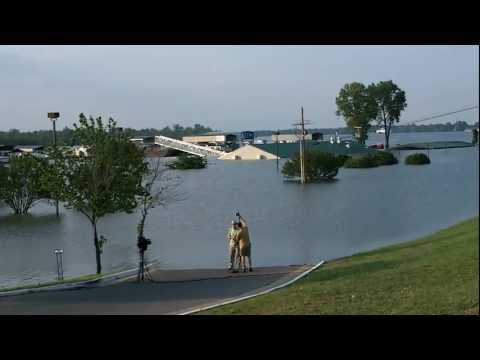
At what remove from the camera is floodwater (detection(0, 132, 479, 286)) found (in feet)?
34.6

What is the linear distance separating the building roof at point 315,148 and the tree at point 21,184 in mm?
8680

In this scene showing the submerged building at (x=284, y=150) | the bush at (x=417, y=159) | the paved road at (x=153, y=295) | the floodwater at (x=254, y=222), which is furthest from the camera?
the bush at (x=417, y=159)

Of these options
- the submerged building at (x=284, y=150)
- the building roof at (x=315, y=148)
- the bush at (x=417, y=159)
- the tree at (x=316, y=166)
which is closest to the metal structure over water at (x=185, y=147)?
the submerged building at (x=284, y=150)

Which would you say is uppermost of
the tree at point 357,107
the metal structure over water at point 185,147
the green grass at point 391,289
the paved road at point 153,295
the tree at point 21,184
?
the tree at point 357,107

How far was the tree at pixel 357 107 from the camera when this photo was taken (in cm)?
1142

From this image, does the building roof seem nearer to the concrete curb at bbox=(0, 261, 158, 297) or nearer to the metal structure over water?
the metal structure over water

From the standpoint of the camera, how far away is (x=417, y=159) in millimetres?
19000

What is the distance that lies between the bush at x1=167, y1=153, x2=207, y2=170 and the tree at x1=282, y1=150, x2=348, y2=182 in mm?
6877

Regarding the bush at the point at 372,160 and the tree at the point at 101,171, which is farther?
the bush at the point at 372,160

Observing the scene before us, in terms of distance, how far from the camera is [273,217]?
13.8 m

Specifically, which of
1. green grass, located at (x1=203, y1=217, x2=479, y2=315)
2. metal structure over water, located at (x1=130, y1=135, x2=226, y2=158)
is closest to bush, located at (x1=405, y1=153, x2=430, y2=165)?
metal structure over water, located at (x1=130, y1=135, x2=226, y2=158)

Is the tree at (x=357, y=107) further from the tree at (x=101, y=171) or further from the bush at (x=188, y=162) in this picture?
the tree at (x=101, y=171)
